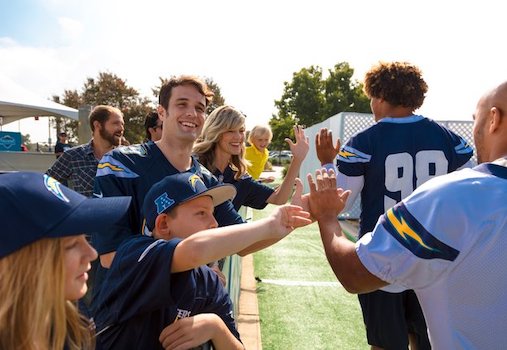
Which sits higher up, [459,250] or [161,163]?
[161,163]

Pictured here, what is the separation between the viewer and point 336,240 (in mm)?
1734

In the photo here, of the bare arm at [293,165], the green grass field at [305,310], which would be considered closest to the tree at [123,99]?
the green grass field at [305,310]

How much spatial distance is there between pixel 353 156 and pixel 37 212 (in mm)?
2317

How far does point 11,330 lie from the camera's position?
1113 millimetres

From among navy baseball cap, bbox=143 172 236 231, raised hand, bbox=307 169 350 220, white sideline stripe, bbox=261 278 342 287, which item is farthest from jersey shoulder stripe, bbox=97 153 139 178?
white sideline stripe, bbox=261 278 342 287

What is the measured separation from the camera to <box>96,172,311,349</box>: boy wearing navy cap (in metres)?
1.47

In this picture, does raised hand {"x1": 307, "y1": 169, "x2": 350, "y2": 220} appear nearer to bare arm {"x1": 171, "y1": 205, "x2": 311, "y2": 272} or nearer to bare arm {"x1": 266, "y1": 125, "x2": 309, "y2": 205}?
bare arm {"x1": 171, "y1": 205, "x2": 311, "y2": 272}

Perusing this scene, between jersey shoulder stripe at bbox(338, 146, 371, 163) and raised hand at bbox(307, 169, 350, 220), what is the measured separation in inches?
44.1

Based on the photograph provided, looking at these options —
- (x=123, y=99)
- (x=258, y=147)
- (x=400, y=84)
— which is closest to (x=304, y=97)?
(x=123, y=99)

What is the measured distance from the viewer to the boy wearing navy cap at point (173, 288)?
147 cm

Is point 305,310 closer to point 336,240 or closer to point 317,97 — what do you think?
point 336,240

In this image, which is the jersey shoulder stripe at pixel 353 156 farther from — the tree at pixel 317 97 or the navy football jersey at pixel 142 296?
the tree at pixel 317 97

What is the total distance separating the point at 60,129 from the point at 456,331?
94.1 ft

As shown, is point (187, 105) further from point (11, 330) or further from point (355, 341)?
point (355, 341)
